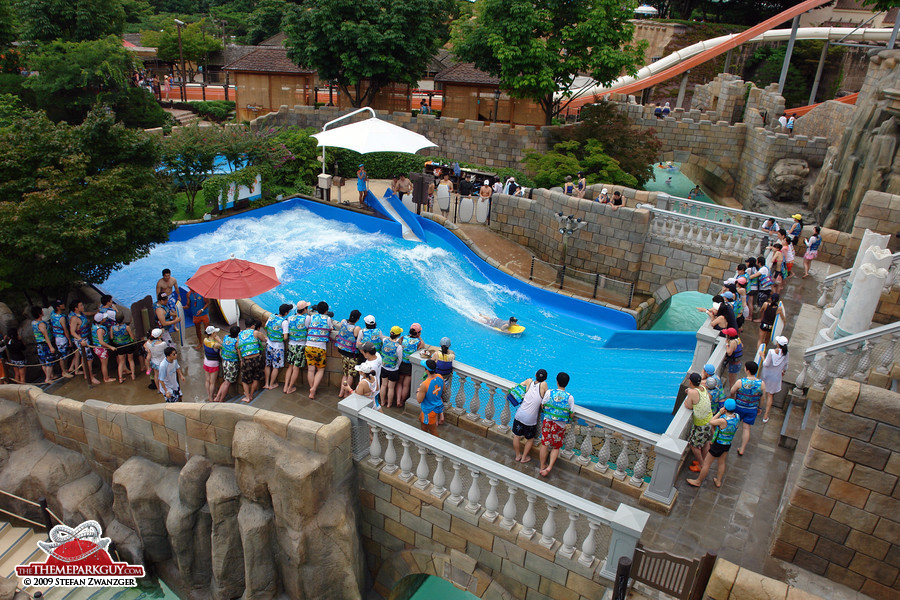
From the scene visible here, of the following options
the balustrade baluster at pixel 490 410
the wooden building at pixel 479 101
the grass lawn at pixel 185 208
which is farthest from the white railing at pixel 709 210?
the grass lawn at pixel 185 208

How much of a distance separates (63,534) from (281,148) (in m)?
17.7

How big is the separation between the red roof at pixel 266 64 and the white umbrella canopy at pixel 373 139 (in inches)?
505

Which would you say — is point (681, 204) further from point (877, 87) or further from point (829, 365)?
point (829, 365)

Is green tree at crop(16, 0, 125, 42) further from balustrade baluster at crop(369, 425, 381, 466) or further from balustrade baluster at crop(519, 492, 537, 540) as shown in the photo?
balustrade baluster at crop(519, 492, 537, 540)

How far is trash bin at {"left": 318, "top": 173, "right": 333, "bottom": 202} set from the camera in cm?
2309

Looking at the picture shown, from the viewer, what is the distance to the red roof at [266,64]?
3269cm

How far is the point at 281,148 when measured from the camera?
24.8 metres

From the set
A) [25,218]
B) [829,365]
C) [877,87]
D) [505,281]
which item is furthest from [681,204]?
[25,218]

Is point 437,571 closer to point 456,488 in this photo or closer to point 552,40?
point 456,488

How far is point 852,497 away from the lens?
6691 millimetres

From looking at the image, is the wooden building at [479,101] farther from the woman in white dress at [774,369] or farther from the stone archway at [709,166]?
the woman in white dress at [774,369]

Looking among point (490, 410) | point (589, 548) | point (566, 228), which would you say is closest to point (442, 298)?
point (566, 228)

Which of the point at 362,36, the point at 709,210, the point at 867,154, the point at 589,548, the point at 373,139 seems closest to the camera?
the point at 589,548

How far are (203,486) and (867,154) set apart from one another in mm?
21089
